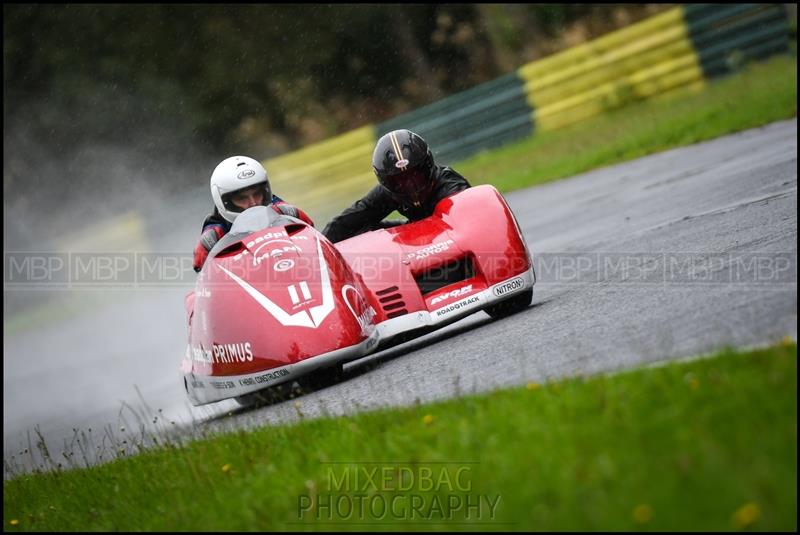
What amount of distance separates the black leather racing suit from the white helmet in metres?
0.75

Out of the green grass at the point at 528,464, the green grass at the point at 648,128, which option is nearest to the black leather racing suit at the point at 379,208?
the green grass at the point at 528,464

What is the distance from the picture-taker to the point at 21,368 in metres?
17.0

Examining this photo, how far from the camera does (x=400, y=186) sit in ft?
29.1

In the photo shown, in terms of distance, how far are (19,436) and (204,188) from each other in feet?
Answer: 37.7

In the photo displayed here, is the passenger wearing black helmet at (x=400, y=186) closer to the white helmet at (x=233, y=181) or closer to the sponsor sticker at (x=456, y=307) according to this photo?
the white helmet at (x=233, y=181)

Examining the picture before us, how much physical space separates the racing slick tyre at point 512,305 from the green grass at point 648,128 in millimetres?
8292

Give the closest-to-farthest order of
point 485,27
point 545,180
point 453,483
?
point 453,483 < point 545,180 < point 485,27

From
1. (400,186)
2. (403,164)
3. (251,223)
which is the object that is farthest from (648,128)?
(251,223)

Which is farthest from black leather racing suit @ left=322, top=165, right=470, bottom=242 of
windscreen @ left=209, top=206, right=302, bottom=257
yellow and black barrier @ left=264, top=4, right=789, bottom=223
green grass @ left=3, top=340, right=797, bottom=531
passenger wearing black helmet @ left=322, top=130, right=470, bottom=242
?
yellow and black barrier @ left=264, top=4, right=789, bottom=223

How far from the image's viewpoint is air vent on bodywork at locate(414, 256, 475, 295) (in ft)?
26.8

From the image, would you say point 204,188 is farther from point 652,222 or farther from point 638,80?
point 652,222

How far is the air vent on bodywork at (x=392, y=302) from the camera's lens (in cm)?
790

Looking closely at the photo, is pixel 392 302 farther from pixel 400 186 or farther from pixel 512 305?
pixel 400 186

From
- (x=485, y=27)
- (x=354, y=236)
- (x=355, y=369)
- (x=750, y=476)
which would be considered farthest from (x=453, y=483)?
(x=485, y=27)
